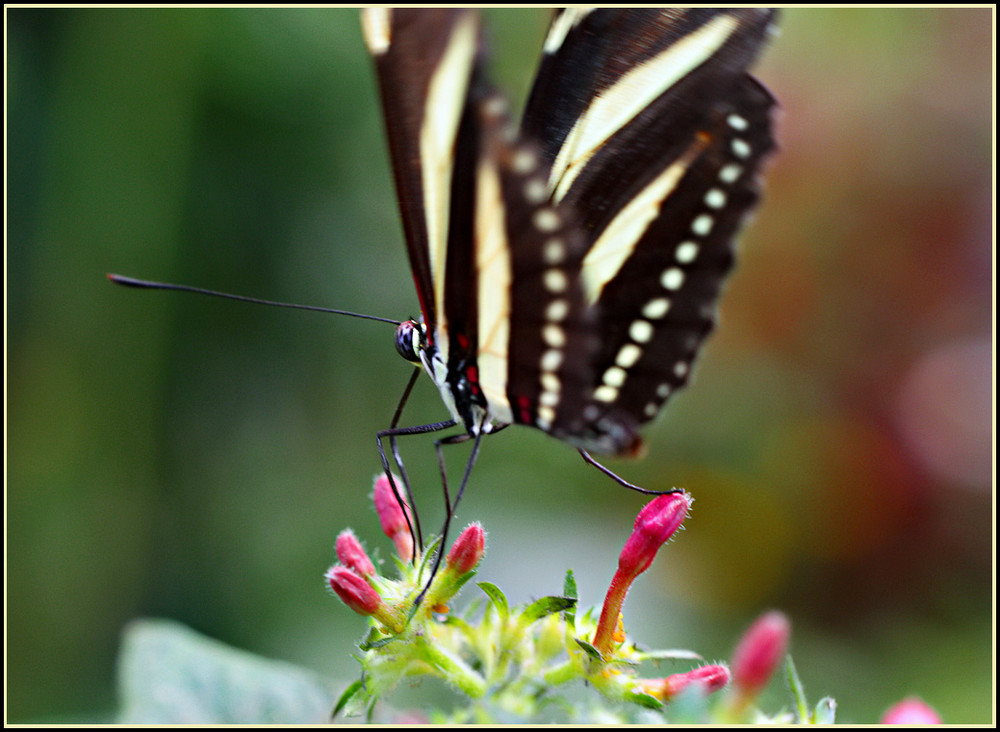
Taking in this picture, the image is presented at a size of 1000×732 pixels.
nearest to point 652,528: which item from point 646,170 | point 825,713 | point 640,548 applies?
point 640,548

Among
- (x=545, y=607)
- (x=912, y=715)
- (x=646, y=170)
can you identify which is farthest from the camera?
(x=646, y=170)

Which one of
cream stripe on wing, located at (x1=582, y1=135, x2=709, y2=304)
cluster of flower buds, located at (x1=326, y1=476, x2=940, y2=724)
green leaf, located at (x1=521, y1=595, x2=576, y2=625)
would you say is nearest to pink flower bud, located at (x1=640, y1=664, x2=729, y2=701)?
cluster of flower buds, located at (x1=326, y1=476, x2=940, y2=724)

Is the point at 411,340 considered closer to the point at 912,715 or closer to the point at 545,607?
the point at 545,607

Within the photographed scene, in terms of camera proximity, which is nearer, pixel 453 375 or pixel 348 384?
pixel 453 375

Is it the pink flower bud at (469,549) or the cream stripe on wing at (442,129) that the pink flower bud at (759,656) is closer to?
the pink flower bud at (469,549)

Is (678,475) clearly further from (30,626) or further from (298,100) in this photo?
(30,626)

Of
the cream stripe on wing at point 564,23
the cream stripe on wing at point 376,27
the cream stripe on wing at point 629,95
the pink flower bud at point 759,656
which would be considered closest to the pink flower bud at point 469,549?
the pink flower bud at point 759,656

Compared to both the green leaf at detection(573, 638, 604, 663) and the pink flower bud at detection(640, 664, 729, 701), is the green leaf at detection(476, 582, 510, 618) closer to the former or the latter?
→ the green leaf at detection(573, 638, 604, 663)
